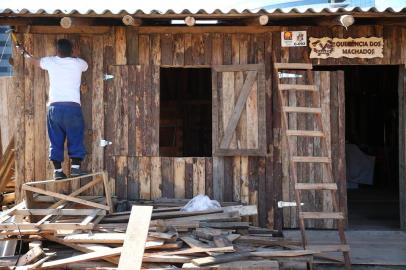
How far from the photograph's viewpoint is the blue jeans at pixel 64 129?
25.1 feet

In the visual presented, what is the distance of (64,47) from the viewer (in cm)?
773

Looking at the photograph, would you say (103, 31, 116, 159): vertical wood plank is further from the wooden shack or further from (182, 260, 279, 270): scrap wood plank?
(182, 260, 279, 270): scrap wood plank

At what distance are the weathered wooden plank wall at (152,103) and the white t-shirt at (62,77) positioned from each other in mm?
501

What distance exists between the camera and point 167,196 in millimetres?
8281

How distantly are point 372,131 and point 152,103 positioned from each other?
9.72 meters

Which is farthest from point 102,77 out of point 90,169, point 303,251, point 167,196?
point 303,251

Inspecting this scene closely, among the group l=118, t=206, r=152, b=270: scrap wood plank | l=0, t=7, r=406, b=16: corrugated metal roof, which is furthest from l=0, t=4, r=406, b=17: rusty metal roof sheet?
l=118, t=206, r=152, b=270: scrap wood plank

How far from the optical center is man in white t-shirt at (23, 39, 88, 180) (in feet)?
25.1


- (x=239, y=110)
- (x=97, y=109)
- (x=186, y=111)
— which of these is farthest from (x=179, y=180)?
(x=186, y=111)

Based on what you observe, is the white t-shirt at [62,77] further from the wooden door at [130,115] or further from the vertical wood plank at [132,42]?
the vertical wood plank at [132,42]

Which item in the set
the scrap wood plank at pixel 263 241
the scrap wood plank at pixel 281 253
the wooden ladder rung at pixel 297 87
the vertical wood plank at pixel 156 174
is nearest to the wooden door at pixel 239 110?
the wooden ladder rung at pixel 297 87

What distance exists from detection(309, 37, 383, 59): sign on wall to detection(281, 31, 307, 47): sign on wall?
12 centimetres

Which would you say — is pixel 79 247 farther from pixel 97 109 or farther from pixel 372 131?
pixel 372 131

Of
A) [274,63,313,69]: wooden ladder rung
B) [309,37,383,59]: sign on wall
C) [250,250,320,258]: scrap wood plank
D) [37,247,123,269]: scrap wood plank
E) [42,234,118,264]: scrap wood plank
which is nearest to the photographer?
[37,247,123,269]: scrap wood plank
